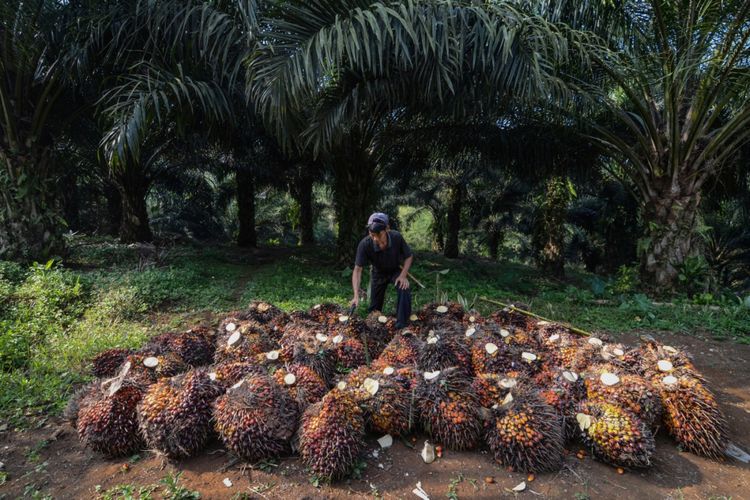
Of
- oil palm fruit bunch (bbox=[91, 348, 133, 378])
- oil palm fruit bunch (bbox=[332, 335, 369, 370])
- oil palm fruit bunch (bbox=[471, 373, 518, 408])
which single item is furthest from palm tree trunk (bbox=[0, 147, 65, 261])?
oil palm fruit bunch (bbox=[471, 373, 518, 408])

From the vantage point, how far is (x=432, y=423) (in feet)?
7.07

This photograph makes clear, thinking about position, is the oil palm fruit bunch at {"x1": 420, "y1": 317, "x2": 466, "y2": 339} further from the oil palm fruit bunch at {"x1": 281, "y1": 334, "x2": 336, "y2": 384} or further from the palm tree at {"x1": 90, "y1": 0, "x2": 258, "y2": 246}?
the palm tree at {"x1": 90, "y1": 0, "x2": 258, "y2": 246}

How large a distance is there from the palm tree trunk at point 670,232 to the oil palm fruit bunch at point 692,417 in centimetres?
409

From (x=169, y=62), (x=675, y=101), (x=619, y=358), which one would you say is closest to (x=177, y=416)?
(x=619, y=358)

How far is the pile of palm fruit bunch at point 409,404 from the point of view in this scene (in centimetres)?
197

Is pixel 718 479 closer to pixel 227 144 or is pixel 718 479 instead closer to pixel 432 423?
pixel 432 423

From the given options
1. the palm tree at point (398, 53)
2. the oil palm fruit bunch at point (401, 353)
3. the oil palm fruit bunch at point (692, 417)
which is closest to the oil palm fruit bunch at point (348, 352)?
the oil palm fruit bunch at point (401, 353)

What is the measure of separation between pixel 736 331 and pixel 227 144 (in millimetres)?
7600

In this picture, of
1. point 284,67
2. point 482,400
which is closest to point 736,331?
point 482,400

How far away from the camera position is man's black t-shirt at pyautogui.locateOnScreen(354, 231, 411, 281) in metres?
3.68

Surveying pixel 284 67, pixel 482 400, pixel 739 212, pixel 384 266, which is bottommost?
pixel 482 400

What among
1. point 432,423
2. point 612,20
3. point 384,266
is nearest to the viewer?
point 432,423

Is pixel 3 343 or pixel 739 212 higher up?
pixel 739 212

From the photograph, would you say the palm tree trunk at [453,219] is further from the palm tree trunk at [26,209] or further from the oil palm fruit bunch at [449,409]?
the oil palm fruit bunch at [449,409]
